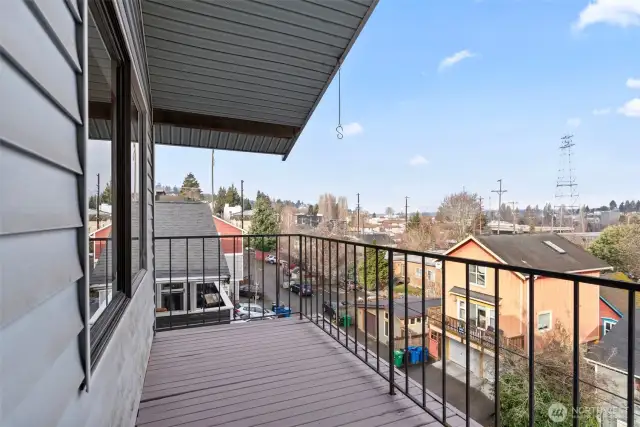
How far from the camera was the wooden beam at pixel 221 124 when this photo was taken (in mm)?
3518

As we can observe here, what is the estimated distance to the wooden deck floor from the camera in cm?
188

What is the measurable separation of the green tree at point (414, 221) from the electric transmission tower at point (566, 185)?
6157mm

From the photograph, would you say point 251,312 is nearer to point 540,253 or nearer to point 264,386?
point 264,386

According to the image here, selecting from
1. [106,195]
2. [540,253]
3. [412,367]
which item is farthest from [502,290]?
[540,253]

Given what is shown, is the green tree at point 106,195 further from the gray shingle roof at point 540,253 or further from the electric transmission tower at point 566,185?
the electric transmission tower at point 566,185

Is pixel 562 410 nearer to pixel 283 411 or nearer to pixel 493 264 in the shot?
pixel 493 264

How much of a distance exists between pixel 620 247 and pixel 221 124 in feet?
36.8

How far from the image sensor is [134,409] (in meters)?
1.83

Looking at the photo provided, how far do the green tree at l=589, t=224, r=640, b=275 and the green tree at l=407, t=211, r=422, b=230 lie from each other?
8375mm

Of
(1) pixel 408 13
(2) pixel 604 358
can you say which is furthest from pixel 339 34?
(1) pixel 408 13

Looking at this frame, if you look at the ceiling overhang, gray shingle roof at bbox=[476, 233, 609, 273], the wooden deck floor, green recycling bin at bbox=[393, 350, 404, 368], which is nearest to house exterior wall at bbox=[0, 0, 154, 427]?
the wooden deck floor

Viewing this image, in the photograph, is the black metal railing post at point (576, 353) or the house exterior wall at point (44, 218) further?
the black metal railing post at point (576, 353)

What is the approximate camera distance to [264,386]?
2232 millimetres

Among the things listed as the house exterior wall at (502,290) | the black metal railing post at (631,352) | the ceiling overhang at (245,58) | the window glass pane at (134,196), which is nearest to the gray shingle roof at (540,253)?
the house exterior wall at (502,290)
